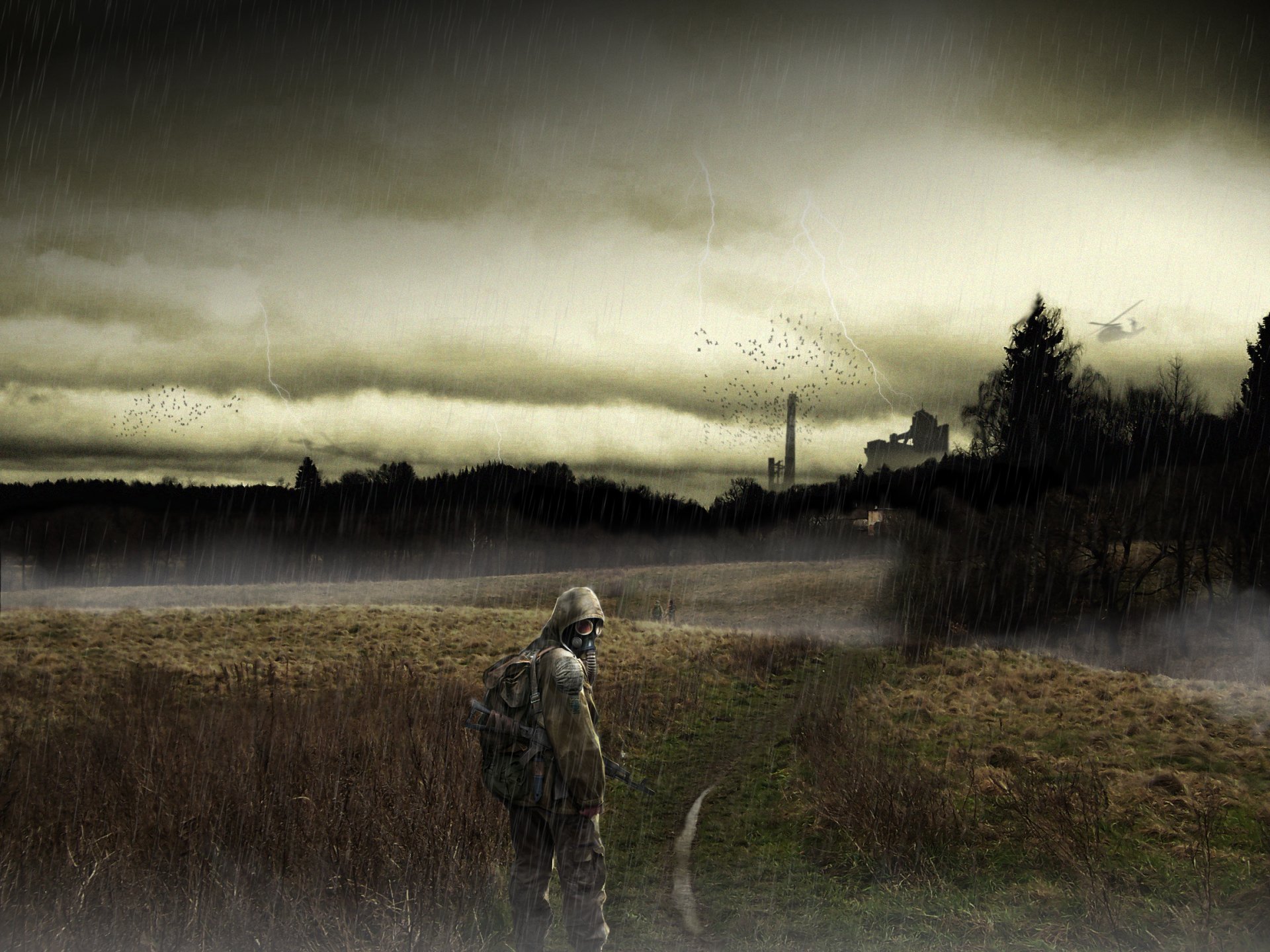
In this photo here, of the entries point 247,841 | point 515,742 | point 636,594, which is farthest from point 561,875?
point 636,594

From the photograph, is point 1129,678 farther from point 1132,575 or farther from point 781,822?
point 781,822

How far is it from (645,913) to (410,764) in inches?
87.7

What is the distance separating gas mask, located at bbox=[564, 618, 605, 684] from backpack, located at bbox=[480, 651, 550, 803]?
0.73ft

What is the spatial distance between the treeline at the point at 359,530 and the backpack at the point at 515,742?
208 ft

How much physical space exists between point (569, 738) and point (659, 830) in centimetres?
467

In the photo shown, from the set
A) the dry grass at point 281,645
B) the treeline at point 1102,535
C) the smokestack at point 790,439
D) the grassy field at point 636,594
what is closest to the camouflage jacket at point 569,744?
the dry grass at point 281,645

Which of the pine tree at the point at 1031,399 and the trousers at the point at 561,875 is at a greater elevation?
the pine tree at the point at 1031,399

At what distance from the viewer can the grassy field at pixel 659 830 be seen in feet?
16.9

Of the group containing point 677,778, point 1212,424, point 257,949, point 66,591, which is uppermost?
point 1212,424

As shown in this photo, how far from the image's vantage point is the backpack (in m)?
4.67

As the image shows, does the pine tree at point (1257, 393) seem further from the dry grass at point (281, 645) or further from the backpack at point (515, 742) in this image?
the backpack at point (515, 742)

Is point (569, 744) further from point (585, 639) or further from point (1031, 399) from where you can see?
point (1031, 399)

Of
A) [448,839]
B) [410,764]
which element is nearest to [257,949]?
[448,839]

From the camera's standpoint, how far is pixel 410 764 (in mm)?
7000
